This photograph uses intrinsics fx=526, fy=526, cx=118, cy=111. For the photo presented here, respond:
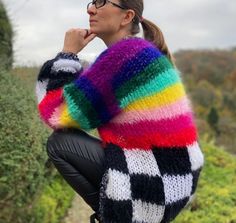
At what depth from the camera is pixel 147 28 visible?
10.3 ft

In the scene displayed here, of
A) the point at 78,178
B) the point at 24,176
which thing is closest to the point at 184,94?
the point at 78,178

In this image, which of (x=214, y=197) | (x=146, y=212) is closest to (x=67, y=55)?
(x=146, y=212)

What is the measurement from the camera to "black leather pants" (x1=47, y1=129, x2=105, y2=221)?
2.77m

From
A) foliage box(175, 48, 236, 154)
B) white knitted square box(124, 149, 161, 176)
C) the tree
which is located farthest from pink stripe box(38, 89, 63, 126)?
the tree

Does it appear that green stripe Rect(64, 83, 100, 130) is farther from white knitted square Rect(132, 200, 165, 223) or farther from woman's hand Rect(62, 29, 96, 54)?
white knitted square Rect(132, 200, 165, 223)

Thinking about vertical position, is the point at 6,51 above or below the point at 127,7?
below

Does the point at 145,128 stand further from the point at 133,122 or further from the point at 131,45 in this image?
the point at 131,45

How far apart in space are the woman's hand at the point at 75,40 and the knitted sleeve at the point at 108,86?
282mm

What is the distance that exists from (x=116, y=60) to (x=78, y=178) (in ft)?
2.17

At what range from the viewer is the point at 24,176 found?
4.05 meters

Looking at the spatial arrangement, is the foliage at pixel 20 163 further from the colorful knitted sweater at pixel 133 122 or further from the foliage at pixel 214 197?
the foliage at pixel 214 197

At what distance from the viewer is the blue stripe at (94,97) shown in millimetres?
2730

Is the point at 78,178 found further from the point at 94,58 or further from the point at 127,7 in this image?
the point at 127,7

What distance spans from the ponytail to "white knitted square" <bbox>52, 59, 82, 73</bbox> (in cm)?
48
